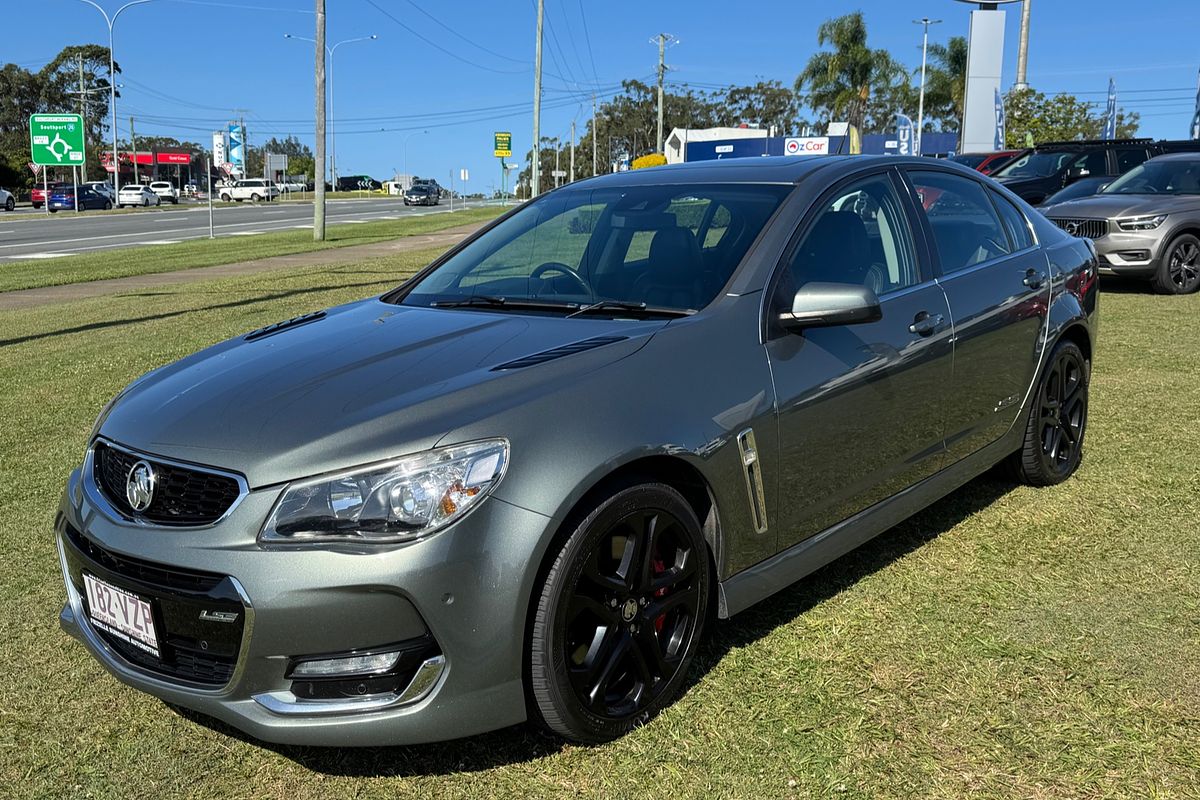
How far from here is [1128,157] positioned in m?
16.8

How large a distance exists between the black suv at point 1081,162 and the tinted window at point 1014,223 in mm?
12451

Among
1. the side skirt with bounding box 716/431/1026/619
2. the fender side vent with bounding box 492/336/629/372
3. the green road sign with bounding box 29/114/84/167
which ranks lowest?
the side skirt with bounding box 716/431/1026/619

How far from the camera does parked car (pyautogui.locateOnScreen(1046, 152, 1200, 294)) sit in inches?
462

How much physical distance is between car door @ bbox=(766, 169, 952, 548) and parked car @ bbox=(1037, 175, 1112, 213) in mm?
11090

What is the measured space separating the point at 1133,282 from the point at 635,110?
342 ft

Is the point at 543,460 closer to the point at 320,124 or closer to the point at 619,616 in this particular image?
the point at 619,616

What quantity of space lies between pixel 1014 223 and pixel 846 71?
68.5 metres

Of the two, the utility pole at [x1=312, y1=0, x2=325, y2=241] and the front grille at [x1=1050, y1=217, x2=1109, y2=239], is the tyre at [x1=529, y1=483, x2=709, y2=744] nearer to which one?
the front grille at [x1=1050, y1=217, x2=1109, y2=239]

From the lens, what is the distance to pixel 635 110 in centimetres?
11375

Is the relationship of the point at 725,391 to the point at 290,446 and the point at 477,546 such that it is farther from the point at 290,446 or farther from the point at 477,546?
the point at 290,446

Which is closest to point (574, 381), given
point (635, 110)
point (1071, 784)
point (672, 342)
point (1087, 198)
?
point (672, 342)

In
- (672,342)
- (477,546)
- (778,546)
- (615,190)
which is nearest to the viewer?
(477,546)

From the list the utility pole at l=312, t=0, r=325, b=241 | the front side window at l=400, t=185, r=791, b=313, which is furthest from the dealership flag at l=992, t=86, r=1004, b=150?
the front side window at l=400, t=185, r=791, b=313

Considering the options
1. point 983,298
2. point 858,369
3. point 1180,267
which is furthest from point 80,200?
point 858,369
